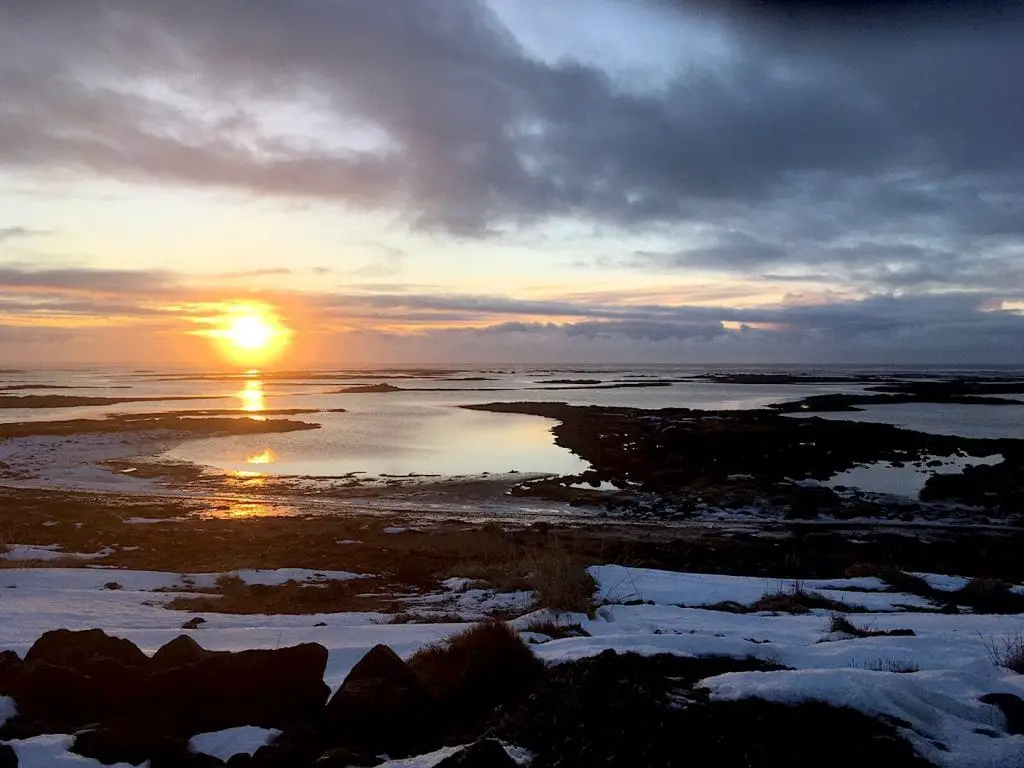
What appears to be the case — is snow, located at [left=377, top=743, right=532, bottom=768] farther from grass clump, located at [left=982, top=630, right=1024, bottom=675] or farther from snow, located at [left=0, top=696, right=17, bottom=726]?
grass clump, located at [left=982, top=630, right=1024, bottom=675]

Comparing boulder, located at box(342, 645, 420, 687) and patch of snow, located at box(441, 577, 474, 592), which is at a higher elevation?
boulder, located at box(342, 645, 420, 687)

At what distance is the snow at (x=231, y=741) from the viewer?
13.7 ft

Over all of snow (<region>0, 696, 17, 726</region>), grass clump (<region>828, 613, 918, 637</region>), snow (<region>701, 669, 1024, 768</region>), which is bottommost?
grass clump (<region>828, 613, 918, 637</region>)

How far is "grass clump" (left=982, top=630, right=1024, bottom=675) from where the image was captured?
5.41 m

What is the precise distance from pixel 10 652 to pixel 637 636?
4.72m

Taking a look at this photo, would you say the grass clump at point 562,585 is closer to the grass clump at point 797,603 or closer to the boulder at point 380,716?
the grass clump at point 797,603

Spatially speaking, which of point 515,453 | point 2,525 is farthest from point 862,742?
point 515,453

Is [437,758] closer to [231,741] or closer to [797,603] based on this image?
[231,741]

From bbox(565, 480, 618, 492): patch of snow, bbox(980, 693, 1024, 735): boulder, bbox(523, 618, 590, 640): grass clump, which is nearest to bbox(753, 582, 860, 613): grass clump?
bbox(523, 618, 590, 640): grass clump

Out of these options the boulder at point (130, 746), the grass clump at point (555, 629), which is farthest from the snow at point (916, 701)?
the boulder at point (130, 746)

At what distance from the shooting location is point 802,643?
635cm

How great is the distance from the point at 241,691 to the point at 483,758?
197cm

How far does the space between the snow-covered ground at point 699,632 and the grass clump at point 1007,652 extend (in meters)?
0.09

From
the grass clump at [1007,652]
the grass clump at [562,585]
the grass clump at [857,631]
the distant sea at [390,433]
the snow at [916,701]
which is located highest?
the snow at [916,701]
